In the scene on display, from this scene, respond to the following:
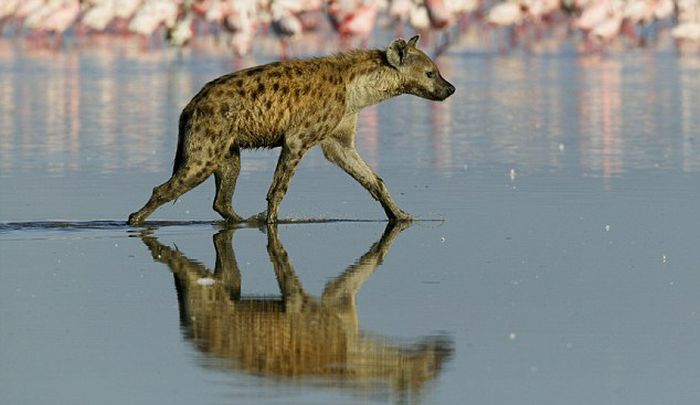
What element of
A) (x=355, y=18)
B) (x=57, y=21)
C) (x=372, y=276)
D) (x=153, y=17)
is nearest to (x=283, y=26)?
(x=355, y=18)

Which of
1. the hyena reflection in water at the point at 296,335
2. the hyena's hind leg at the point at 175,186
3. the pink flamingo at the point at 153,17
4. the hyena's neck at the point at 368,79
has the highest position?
the pink flamingo at the point at 153,17

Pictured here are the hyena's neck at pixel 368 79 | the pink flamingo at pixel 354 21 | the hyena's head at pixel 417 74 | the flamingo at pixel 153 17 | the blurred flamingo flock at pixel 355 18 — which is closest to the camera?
the hyena's neck at pixel 368 79

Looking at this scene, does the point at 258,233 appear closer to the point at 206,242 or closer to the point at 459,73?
the point at 206,242

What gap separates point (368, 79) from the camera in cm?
1245

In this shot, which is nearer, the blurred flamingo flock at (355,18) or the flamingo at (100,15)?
the blurred flamingo flock at (355,18)

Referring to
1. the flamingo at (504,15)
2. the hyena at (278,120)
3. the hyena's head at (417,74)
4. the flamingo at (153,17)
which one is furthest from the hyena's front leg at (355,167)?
the flamingo at (504,15)

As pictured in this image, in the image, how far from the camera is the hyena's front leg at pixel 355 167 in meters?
12.4

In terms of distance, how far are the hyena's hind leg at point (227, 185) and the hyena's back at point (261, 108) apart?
0.12 m

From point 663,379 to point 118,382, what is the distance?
2012 millimetres

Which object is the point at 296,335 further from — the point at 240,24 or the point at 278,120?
the point at 240,24

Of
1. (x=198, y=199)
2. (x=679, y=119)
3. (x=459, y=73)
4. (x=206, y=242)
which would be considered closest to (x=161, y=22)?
(x=459, y=73)

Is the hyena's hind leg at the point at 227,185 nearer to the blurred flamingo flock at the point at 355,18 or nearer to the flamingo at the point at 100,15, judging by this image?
the blurred flamingo flock at the point at 355,18

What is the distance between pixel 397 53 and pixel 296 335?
4.69 meters

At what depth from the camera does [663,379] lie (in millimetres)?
7273
